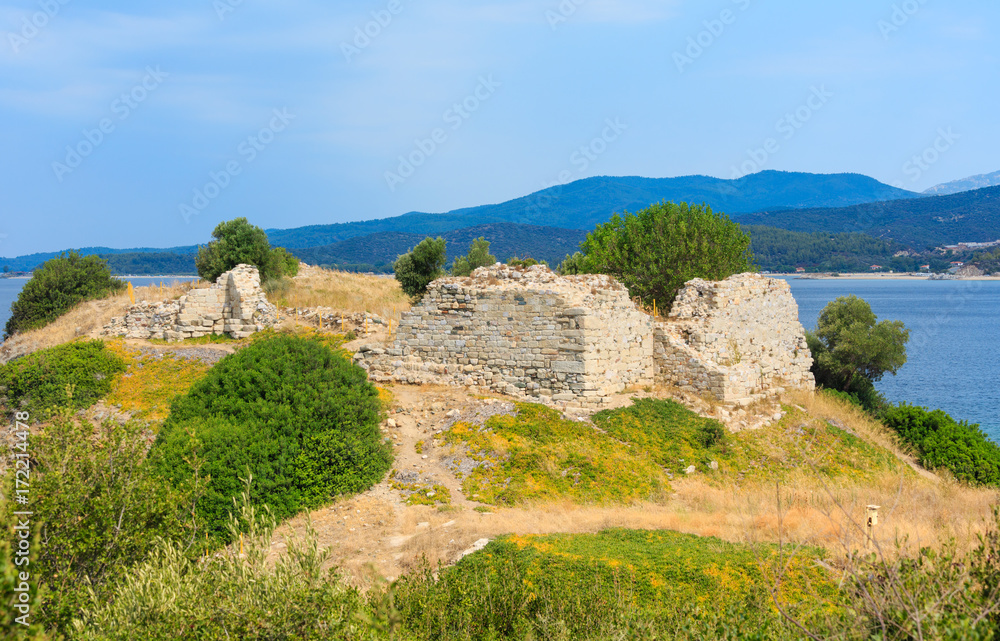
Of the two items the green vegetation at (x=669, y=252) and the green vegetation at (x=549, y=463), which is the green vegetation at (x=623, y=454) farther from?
the green vegetation at (x=669, y=252)

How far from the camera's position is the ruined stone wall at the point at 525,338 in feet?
53.6

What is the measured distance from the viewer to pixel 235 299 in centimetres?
2300

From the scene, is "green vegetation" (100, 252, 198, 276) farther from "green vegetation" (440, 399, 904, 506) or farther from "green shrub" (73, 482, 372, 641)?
"green shrub" (73, 482, 372, 641)

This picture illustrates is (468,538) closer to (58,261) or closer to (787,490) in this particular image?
(787,490)

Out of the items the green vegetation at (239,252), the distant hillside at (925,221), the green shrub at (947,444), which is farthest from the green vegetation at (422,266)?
the distant hillside at (925,221)

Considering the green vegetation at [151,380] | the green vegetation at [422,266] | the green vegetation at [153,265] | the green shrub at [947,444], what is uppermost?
the green vegetation at [153,265]

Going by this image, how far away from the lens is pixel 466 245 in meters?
162

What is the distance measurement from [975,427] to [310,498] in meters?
19.9

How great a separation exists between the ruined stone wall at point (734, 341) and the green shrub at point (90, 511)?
44.3 ft

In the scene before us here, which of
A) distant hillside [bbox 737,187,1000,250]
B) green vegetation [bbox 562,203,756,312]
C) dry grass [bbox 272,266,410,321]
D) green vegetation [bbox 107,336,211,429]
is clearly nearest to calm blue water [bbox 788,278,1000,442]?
green vegetation [bbox 562,203,756,312]

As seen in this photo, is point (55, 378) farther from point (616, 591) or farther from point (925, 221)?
point (925, 221)

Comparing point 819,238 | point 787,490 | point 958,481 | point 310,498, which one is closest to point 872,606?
point 787,490

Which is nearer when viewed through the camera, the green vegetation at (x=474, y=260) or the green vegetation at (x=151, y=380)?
the green vegetation at (x=151, y=380)

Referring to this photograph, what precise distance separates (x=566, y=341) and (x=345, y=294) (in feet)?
58.3
